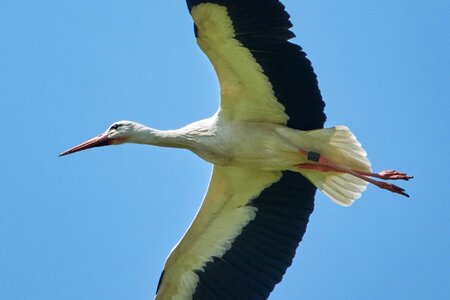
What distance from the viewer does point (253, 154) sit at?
11.6 metres

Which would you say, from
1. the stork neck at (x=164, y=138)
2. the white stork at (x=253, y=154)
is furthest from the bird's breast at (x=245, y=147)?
the stork neck at (x=164, y=138)

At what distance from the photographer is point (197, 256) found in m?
12.3

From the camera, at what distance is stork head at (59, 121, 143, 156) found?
39.4ft

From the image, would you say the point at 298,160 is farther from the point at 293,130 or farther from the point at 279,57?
the point at 279,57

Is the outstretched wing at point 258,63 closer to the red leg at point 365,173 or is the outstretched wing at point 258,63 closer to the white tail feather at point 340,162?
the white tail feather at point 340,162

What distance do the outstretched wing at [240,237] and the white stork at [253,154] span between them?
10 millimetres

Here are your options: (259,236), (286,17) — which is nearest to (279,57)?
(286,17)

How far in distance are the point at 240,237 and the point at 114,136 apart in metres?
1.66

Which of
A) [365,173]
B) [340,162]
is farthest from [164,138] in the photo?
[365,173]

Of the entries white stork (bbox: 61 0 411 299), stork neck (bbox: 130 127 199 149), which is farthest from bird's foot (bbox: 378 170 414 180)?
stork neck (bbox: 130 127 199 149)

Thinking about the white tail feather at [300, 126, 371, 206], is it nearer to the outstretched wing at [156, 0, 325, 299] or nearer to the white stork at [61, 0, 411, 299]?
the white stork at [61, 0, 411, 299]

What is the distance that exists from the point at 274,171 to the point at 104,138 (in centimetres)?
175

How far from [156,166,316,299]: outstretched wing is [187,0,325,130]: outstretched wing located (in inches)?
27.8

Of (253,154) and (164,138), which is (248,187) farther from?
(164,138)
